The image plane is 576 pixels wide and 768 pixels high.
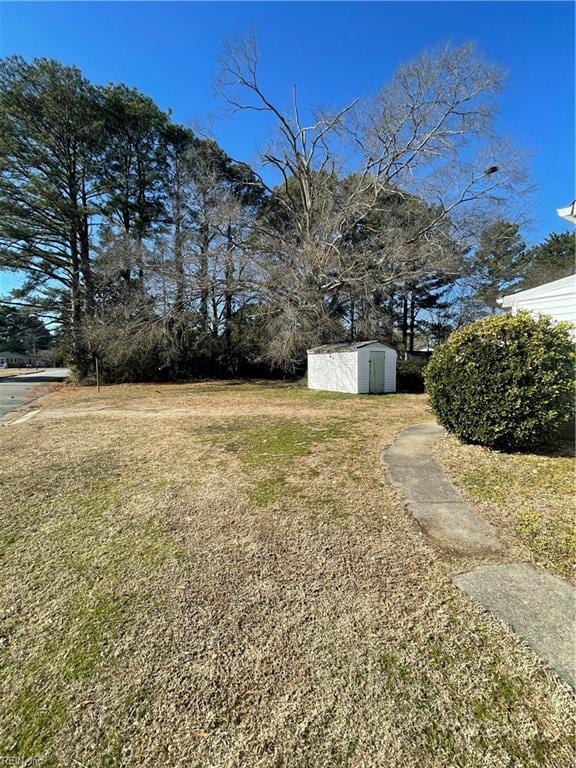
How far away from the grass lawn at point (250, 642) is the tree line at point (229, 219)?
1238cm

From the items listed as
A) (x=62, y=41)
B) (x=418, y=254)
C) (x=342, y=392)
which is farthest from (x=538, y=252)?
(x=62, y=41)

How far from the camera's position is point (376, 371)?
1245cm

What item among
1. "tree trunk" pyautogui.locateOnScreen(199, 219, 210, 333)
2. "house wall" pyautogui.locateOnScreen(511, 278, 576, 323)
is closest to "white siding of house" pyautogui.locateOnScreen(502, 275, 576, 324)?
"house wall" pyautogui.locateOnScreen(511, 278, 576, 323)

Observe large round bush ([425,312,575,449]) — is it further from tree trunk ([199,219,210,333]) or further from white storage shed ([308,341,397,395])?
tree trunk ([199,219,210,333])

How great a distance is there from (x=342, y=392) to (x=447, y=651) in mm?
11296

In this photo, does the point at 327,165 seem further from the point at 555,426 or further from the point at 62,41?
the point at 555,426

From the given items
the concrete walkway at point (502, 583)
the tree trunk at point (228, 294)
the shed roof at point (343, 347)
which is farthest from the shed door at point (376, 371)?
the concrete walkway at point (502, 583)

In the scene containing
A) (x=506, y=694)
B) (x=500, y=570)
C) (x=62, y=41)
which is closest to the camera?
(x=506, y=694)

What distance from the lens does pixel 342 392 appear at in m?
12.8

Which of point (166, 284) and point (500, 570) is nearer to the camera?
point (500, 570)

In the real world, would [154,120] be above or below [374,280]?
above

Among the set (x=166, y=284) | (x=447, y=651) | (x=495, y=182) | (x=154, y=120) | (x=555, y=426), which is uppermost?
(x=154, y=120)

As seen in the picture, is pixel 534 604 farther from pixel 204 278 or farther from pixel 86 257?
pixel 86 257

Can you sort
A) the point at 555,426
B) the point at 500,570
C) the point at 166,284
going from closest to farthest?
the point at 500,570 < the point at 555,426 < the point at 166,284
